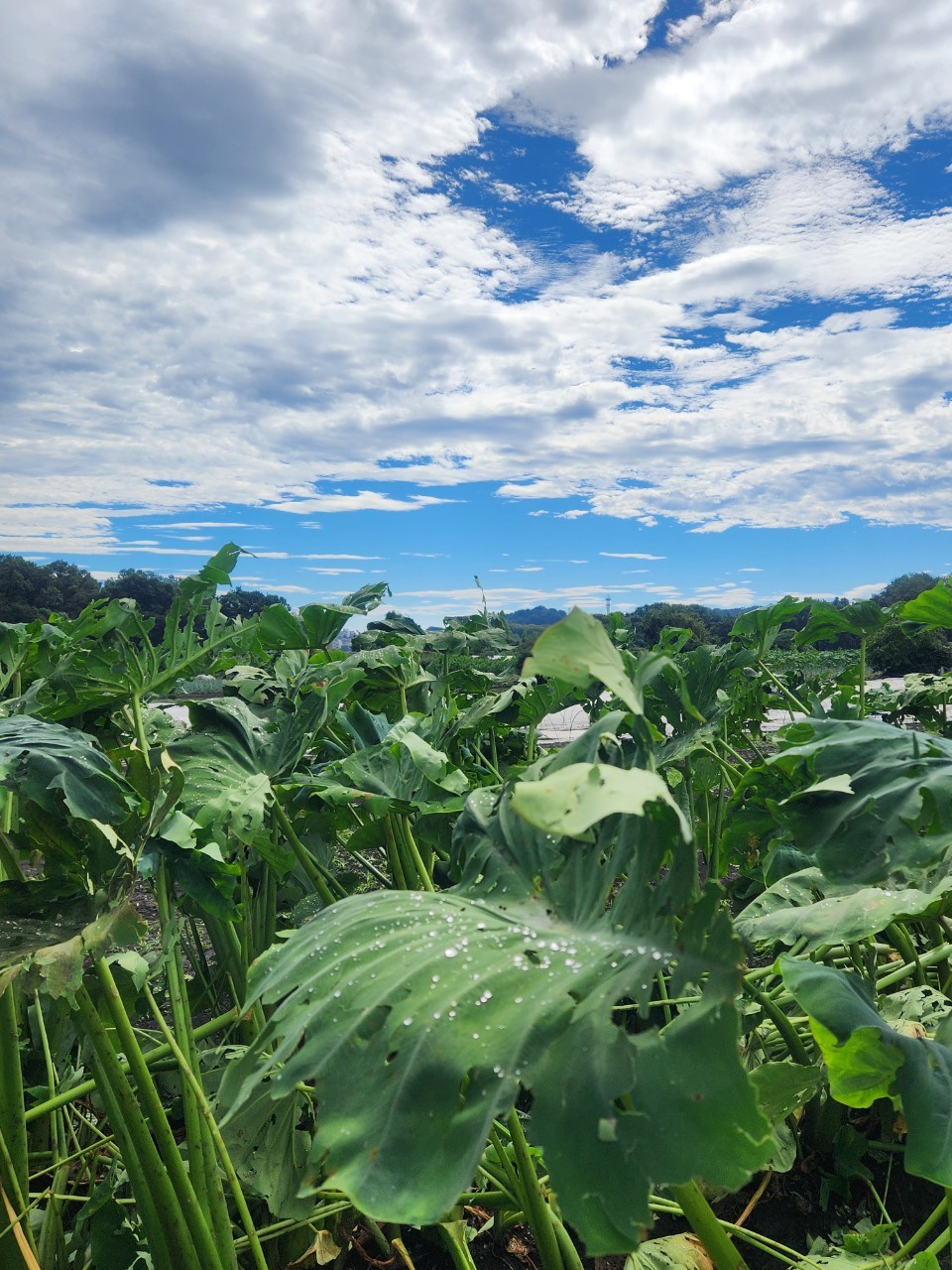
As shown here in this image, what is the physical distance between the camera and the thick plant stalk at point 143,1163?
1.18 meters

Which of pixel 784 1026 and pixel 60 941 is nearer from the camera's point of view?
pixel 60 941

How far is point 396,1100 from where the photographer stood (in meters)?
0.63

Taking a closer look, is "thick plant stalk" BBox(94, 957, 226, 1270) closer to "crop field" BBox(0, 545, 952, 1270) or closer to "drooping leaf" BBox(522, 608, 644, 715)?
"crop field" BBox(0, 545, 952, 1270)

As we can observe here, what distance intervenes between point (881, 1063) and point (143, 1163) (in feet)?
3.01

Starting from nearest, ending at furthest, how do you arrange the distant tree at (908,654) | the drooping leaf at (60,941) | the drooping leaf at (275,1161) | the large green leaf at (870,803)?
the large green leaf at (870,803) → the drooping leaf at (60,941) → the drooping leaf at (275,1161) → the distant tree at (908,654)

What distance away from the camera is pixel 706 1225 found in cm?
92

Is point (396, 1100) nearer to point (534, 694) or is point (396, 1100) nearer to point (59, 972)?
point (59, 972)

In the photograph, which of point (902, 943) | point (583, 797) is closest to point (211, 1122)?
point (583, 797)

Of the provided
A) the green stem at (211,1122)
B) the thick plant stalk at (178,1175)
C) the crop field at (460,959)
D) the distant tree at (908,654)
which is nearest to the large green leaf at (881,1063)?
the crop field at (460,959)

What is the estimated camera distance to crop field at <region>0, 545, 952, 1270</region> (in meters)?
0.59

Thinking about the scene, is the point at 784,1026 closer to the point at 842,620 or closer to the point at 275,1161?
the point at 275,1161

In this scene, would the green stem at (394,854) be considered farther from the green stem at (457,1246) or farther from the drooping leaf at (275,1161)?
the green stem at (457,1246)

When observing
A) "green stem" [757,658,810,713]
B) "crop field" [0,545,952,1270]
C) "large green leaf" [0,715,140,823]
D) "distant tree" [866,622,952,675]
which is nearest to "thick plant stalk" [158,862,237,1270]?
"crop field" [0,545,952,1270]

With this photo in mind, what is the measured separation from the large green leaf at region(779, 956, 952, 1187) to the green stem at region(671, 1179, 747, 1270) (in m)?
0.18
